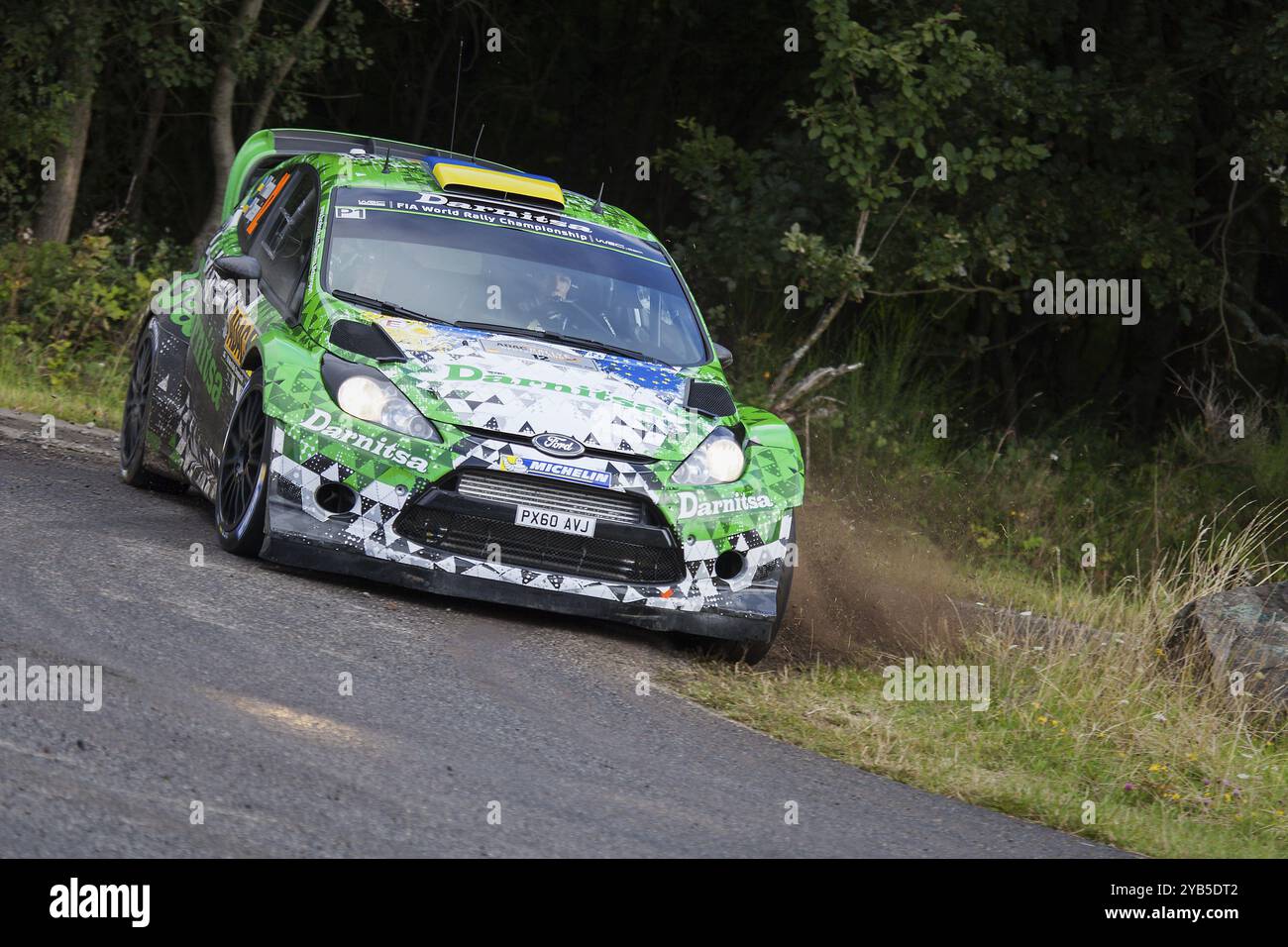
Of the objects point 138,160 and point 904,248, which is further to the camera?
point 138,160

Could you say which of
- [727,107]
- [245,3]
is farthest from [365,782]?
[727,107]

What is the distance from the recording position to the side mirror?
8344 mm

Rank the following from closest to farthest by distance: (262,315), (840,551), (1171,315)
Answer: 1. (262,315)
2. (840,551)
3. (1171,315)

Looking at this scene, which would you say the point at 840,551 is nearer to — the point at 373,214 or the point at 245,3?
the point at 373,214

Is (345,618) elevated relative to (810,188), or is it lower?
lower

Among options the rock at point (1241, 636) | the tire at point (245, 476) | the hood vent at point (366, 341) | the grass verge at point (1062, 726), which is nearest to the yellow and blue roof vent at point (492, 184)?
the hood vent at point (366, 341)

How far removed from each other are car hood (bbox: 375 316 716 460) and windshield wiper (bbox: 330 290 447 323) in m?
0.10

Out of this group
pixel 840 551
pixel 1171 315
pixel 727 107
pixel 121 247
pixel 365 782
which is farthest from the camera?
pixel 727 107

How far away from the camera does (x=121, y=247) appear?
15094mm

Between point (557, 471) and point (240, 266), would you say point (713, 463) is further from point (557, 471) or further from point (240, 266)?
point (240, 266)

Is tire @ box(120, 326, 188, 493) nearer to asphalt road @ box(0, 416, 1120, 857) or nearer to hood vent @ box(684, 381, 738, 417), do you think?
asphalt road @ box(0, 416, 1120, 857)

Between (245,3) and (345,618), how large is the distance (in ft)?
34.1

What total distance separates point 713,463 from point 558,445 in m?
0.73

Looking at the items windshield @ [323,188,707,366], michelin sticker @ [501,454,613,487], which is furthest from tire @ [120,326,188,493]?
michelin sticker @ [501,454,613,487]
